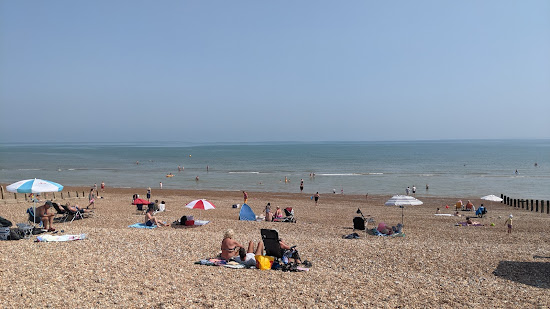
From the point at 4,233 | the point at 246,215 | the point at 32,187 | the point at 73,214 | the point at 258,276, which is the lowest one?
the point at 246,215

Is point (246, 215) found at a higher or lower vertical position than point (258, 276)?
lower

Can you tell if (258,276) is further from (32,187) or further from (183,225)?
(32,187)

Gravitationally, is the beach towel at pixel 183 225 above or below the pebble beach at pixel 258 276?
below

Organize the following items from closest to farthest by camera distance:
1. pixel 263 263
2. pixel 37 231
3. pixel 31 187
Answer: pixel 263 263 < pixel 37 231 < pixel 31 187

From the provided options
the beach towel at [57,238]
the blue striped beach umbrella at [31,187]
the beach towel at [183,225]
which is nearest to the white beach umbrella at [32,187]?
the blue striped beach umbrella at [31,187]

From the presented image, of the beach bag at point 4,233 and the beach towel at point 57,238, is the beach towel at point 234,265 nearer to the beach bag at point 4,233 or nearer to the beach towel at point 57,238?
the beach towel at point 57,238

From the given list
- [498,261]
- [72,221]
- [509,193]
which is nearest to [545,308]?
[498,261]

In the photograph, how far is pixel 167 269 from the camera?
8102mm

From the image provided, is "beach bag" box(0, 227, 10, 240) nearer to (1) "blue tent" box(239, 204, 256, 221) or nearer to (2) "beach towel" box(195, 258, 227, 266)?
(2) "beach towel" box(195, 258, 227, 266)

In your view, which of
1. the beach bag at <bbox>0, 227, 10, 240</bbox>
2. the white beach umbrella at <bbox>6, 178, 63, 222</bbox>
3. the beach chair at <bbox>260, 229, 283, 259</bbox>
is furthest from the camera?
the white beach umbrella at <bbox>6, 178, 63, 222</bbox>

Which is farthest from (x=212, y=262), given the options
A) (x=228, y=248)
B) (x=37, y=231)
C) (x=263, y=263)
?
(x=37, y=231)

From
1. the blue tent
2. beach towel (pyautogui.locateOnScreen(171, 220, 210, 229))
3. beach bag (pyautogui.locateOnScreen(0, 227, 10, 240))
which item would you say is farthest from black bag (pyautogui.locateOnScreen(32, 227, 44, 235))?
the blue tent

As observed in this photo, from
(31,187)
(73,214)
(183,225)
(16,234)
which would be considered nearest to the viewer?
(16,234)

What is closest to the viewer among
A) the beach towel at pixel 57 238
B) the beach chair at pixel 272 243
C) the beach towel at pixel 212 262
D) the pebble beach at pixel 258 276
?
the pebble beach at pixel 258 276
